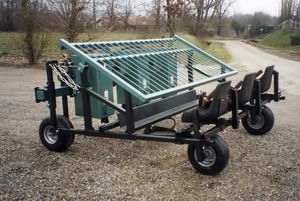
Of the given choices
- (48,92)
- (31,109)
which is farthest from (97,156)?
(31,109)

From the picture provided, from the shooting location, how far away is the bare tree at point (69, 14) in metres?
15.1

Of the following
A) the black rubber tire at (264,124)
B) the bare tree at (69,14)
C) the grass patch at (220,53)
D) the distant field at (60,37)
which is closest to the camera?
the black rubber tire at (264,124)

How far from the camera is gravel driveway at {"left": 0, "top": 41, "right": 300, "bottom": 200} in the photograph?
3.90 metres

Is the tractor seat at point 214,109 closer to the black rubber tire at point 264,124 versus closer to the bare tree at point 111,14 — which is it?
the black rubber tire at point 264,124

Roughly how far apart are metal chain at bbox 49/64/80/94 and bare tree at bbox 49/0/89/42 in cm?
1072

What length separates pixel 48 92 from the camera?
4945mm

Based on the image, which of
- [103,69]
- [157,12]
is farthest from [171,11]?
[103,69]

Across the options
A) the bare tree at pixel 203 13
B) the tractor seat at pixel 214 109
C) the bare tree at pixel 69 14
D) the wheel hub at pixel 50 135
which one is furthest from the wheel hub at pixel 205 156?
the bare tree at pixel 203 13

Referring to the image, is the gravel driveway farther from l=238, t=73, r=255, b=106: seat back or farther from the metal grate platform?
the metal grate platform

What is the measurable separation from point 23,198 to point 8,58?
15385 millimetres

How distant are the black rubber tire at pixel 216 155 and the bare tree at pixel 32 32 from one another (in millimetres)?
11962

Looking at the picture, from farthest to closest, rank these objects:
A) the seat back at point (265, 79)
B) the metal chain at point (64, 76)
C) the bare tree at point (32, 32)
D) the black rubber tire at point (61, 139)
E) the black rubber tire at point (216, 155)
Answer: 1. the bare tree at point (32, 32)
2. the seat back at point (265, 79)
3. the black rubber tire at point (61, 139)
4. the metal chain at point (64, 76)
5. the black rubber tire at point (216, 155)

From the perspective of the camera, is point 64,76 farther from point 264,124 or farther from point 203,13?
point 203,13

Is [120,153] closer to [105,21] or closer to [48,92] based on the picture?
[48,92]
